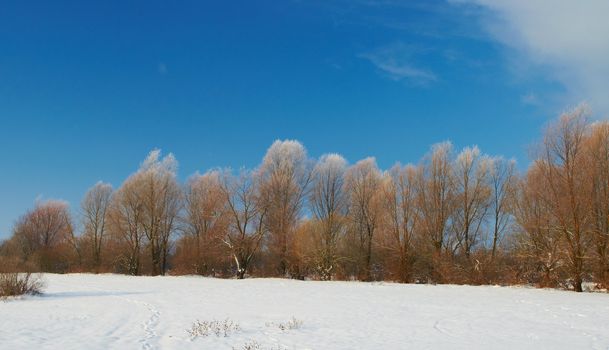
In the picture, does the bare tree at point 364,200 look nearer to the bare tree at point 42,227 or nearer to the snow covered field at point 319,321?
the snow covered field at point 319,321

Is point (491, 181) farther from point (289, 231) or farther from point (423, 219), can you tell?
point (289, 231)

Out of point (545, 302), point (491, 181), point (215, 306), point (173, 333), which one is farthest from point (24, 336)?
point (491, 181)

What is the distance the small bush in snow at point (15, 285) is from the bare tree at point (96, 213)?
3234cm

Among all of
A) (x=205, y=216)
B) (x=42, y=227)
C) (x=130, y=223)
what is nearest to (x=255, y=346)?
(x=205, y=216)

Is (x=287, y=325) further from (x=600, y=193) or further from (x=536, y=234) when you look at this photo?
(x=536, y=234)

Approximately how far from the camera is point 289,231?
41.4 metres

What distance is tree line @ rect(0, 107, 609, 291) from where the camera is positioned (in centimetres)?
2809

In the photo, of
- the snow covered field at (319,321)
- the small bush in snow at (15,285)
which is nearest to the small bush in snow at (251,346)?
the snow covered field at (319,321)

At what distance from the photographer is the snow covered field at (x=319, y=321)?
11.6 m

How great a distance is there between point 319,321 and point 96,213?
48.6m

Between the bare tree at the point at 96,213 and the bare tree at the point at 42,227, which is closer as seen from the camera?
the bare tree at the point at 96,213

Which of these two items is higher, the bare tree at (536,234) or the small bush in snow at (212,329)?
the bare tree at (536,234)

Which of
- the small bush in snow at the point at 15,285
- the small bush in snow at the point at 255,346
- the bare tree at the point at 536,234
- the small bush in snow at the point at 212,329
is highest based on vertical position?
the bare tree at the point at 536,234

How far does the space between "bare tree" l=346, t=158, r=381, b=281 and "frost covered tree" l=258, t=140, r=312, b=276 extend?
4.42 meters
